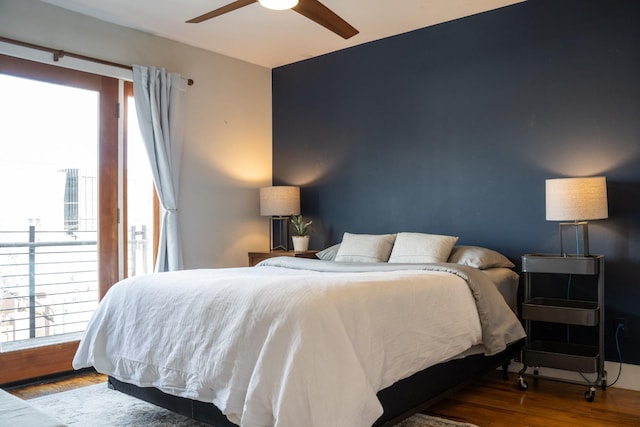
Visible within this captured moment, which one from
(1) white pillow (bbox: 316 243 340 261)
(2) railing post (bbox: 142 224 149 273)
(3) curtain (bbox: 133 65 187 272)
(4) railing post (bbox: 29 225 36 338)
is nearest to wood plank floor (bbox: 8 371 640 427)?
(4) railing post (bbox: 29 225 36 338)

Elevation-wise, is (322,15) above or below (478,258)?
above

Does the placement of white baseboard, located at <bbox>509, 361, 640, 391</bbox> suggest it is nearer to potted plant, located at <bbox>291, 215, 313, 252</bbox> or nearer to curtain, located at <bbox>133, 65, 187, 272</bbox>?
potted plant, located at <bbox>291, 215, 313, 252</bbox>

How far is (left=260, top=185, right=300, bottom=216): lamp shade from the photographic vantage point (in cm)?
495

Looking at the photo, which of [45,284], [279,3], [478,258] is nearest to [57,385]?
[45,284]

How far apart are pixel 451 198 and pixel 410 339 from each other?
200 centimetres

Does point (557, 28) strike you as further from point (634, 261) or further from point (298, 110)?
point (298, 110)

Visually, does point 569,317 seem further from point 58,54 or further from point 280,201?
point 58,54

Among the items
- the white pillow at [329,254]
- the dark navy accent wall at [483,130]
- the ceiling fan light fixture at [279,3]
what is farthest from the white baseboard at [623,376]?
the ceiling fan light fixture at [279,3]

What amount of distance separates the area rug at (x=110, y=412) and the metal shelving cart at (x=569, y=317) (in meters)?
0.91

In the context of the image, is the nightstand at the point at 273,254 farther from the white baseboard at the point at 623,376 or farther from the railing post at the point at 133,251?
the white baseboard at the point at 623,376

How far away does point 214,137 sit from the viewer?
4.96 metres

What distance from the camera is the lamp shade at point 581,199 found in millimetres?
3205

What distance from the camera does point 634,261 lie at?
3.41 meters

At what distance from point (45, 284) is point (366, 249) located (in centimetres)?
235
